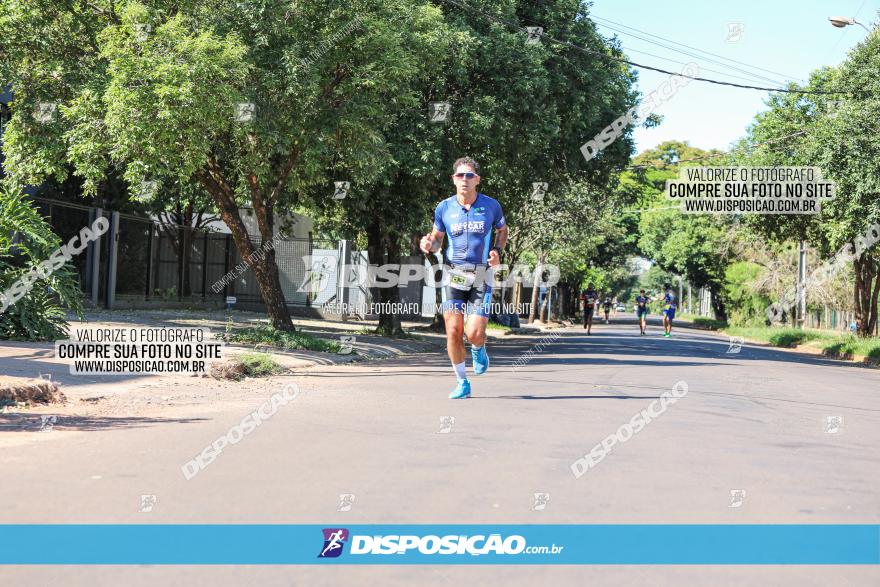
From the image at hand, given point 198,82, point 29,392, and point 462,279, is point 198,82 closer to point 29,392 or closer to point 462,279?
point 462,279

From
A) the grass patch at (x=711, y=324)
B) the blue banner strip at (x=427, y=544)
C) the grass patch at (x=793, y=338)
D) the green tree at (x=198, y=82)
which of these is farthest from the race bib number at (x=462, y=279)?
the grass patch at (x=711, y=324)

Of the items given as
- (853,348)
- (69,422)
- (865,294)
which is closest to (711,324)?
(865,294)

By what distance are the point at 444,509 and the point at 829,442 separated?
15.1 ft

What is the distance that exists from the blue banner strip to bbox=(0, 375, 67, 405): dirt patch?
4.77 meters

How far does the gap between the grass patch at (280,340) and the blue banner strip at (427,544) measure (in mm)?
13465

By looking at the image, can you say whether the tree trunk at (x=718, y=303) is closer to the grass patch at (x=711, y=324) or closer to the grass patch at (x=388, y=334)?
the grass patch at (x=711, y=324)

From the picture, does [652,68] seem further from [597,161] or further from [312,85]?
[312,85]

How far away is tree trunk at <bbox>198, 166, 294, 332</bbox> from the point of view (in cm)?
1925

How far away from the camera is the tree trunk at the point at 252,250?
19.2m

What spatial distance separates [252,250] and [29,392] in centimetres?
1049

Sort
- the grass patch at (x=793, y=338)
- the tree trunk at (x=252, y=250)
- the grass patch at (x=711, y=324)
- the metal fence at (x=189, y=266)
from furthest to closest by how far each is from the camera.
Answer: the grass patch at (x=711, y=324), the grass patch at (x=793, y=338), the metal fence at (x=189, y=266), the tree trunk at (x=252, y=250)

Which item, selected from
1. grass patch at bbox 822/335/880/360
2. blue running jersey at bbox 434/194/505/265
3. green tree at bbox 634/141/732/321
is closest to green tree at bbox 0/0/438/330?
blue running jersey at bbox 434/194/505/265

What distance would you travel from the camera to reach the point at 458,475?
594 centimetres

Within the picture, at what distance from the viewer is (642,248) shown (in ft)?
272
